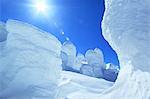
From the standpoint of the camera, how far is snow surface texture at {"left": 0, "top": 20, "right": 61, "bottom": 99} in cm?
1010

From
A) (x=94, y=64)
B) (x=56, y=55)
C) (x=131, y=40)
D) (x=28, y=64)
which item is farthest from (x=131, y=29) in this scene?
(x=94, y=64)

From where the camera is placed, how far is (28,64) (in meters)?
10.6

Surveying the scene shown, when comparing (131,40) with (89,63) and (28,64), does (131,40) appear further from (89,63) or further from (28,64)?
(89,63)

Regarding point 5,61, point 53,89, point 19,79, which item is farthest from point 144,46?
point 5,61

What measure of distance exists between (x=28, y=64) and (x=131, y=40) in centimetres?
436

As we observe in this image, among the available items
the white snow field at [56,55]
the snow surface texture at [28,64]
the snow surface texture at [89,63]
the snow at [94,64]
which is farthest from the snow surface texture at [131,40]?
the snow surface texture at [89,63]

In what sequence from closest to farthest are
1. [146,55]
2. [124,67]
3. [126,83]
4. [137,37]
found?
1. [146,55]
2. [137,37]
3. [126,83]
4. [124,67]

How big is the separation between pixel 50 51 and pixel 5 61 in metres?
1.97

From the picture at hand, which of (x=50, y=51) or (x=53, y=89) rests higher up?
(x=50, y=51)

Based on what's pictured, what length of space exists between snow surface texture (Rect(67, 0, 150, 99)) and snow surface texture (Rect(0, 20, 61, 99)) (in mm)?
2575

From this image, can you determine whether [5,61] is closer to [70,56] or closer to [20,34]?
[20,34]

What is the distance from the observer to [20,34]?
1121 centimetres

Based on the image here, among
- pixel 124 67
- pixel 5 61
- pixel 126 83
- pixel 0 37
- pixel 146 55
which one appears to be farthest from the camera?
pixel 0 37

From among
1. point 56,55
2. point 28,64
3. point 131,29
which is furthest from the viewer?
point 56,55
